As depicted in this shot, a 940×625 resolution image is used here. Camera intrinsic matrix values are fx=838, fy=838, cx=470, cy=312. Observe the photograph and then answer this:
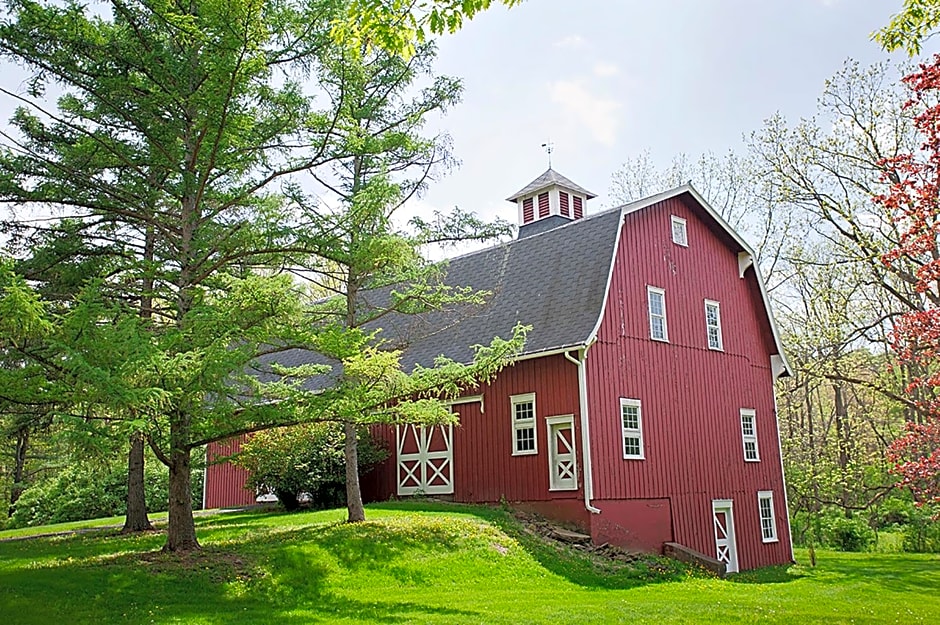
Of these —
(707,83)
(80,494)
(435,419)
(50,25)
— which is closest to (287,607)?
(435,419)

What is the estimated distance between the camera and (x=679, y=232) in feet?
64.9

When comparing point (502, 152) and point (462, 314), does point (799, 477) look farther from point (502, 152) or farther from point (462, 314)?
point (502, 152)

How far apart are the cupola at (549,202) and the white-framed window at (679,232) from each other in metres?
3.94

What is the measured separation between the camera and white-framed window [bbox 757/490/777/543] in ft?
66.6

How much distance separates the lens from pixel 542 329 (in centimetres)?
1744

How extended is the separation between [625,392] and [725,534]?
4.59 m

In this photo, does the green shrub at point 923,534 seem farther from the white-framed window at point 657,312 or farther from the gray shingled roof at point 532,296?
the gray shingled roof at point 532,296

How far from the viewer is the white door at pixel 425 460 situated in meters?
18.9

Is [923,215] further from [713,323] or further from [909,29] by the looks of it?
[713,323]

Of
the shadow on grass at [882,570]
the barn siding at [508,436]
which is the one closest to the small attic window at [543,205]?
the barn siding at [508,436]

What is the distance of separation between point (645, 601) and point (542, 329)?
679 centimetres

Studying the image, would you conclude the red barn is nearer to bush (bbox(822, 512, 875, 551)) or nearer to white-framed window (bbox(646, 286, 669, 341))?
white-framed window (bbox(646, 286, 669, 341))

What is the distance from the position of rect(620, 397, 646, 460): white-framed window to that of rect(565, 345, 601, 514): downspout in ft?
3.71

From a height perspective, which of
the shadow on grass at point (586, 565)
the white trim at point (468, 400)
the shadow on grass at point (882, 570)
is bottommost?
the shadow on grass at point (882, 570)
